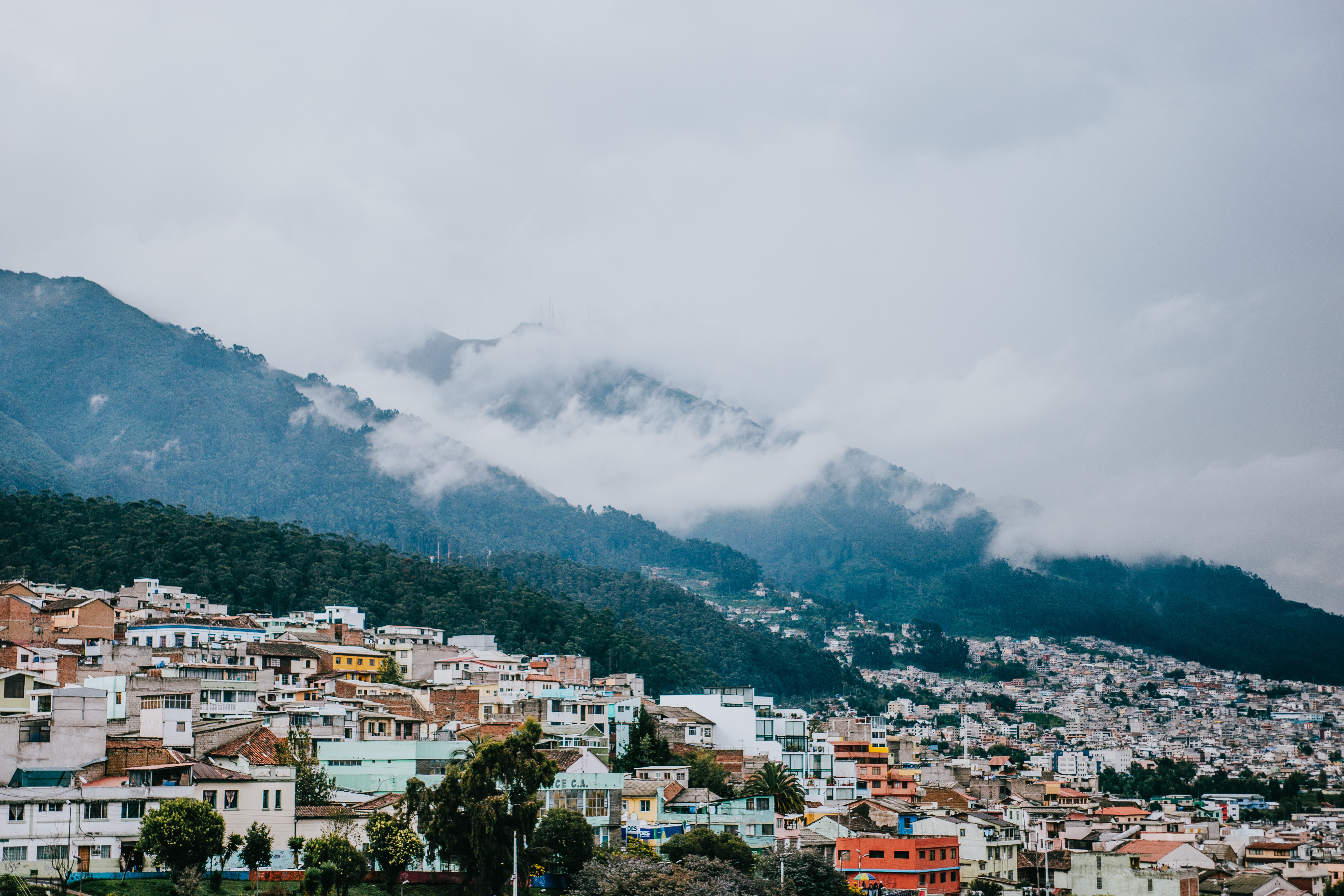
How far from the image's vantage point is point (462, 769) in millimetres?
49219

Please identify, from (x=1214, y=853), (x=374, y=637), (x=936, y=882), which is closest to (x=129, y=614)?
(x=374, y=637)

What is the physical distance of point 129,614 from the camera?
82.4m

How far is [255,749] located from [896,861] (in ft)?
87.9

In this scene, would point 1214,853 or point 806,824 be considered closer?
point 806,824

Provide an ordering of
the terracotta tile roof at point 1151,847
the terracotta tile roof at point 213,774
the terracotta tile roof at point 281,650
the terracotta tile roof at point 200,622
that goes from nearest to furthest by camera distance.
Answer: the terracotta tile roof at point 213,774 → the terracotta tile roof at point 1151,847 → the terracotta tile roof at point 281,650 → the terracotta tile roof at point 200,622

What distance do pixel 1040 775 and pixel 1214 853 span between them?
31782 mm

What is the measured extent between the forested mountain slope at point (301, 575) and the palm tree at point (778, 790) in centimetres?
4384

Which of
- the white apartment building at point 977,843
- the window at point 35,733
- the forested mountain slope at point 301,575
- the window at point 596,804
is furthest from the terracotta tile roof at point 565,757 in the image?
the forested mountain slope at point 301,575

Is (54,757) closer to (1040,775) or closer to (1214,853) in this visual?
(1214,853)

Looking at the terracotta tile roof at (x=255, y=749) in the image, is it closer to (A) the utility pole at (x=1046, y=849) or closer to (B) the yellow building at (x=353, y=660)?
(B) the yellow building at (x=353, y=660)

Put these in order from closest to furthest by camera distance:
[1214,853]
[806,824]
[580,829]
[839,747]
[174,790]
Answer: [174,790]
[580,829]
[806,824]
[1214,853]
[839,747]

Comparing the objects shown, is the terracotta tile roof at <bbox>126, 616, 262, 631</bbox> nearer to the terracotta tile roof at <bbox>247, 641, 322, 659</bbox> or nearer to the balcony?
the terracotta tile roof at <bbox>247, 641, 322, 659</bbox>

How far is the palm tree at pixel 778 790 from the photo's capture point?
68562mm

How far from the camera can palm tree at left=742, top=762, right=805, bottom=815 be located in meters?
68.6
